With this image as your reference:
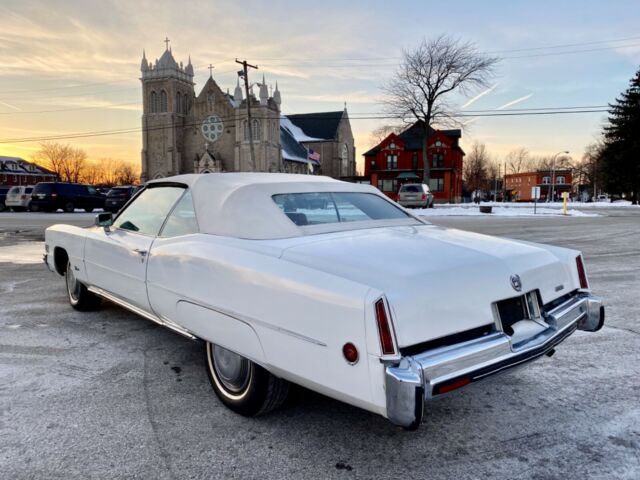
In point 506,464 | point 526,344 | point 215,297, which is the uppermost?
point 215,297

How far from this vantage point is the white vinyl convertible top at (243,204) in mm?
2928

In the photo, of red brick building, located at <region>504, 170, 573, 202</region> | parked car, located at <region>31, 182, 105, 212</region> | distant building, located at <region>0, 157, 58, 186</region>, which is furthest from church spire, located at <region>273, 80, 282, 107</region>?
red brick building, located at <region>504, 170, 573, 202</region>

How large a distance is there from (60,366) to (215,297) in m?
1.85

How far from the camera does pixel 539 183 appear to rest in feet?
368

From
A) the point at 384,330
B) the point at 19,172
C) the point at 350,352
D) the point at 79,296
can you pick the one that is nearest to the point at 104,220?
the point at 79,296

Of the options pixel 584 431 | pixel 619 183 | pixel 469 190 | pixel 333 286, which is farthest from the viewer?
pixel 469 190

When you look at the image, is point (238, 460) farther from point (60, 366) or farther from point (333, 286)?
point (60, 366)

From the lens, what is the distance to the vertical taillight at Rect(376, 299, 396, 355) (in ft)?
6.45

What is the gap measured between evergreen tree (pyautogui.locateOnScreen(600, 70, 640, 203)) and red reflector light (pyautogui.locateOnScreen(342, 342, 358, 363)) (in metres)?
60.0

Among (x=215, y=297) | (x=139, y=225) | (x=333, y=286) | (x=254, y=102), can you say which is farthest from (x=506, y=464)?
(x=254, y=102)

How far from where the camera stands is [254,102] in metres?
58.4

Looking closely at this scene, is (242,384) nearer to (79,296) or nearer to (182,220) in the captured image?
(182,220)

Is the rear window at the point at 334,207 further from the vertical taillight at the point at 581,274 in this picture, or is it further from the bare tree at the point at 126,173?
the bare tree at the point at 126,173

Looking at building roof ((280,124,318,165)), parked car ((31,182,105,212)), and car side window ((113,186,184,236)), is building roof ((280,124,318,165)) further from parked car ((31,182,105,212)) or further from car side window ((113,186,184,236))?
car side window ((113,186,184,236))
